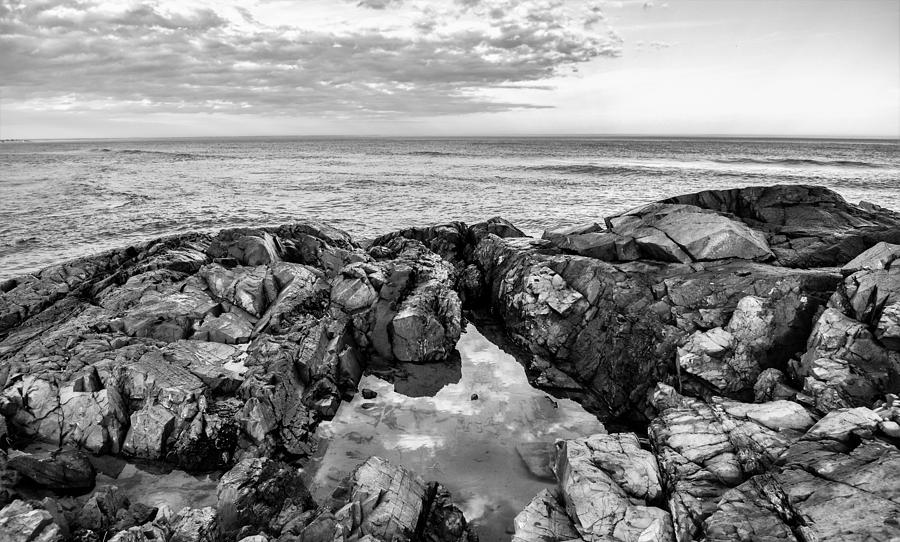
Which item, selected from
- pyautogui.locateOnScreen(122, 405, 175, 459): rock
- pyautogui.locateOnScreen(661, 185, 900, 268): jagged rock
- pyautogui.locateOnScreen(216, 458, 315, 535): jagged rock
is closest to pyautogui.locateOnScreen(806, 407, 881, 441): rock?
pyautogui.locateOnScreen(661, 185, 900, 268): jagged rock

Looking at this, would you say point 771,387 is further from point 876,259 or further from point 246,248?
point 246,248

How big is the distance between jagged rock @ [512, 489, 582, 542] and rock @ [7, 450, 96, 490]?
30.9ft

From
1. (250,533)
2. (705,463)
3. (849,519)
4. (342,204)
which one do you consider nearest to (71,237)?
(342,204)

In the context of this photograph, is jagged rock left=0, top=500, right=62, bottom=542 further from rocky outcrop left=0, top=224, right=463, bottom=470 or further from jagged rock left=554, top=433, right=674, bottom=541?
jagged rock left=554, top=433, right=674, bottom=541

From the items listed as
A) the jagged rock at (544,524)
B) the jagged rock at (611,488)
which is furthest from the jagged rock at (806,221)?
the jagged rock at (544,524)

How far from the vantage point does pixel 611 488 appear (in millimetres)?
9016

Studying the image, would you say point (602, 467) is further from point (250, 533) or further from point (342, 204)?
point (342, 204)

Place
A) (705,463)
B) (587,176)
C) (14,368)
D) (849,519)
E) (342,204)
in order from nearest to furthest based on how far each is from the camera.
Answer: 1. (849,519)
2. (705,463)
3. (14,368)
4. (342,204)
5. (587,176)

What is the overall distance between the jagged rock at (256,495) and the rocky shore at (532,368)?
4 centimetres

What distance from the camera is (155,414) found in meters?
11.3

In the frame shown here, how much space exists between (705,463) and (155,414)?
12.7 meters

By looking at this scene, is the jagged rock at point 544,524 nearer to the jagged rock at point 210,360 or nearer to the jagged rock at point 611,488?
the jagged rock at point 611,488

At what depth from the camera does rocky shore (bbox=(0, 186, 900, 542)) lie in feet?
27.5

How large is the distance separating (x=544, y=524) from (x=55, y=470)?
1036 cm
